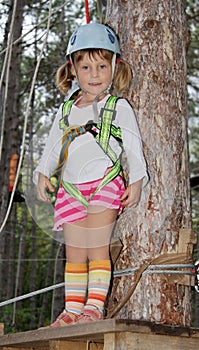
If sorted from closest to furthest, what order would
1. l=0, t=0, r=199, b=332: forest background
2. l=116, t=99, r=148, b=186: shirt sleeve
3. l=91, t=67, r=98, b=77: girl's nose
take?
l=116, t=99, r=148, b=186: shirt sleeve
l=91, t=67, r=98, b=77: girl's nose
l=0, t=0, r=199, b=332: forest background

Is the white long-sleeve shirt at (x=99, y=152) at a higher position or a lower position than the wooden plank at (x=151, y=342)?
higher

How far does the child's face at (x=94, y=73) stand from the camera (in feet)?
7.67

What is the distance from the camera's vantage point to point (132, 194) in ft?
7.30

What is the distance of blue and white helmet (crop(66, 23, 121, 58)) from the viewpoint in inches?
90.8

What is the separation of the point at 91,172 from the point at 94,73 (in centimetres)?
37

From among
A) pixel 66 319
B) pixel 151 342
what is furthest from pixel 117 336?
pixel 66 319

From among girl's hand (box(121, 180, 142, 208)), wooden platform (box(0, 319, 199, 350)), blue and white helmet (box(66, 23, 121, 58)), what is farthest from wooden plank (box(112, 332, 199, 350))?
blue and white helmet (box(66, 23, 121, 58))

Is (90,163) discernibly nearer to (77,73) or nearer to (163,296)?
(77,73)

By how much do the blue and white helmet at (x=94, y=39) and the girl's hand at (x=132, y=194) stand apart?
1.65ft

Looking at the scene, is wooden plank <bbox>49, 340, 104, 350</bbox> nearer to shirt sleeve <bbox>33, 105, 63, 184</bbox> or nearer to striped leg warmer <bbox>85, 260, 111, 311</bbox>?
striped leg warmer <bbox>85, 260, 111, 311</bbox>

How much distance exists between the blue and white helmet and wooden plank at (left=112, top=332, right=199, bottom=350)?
3.36ft

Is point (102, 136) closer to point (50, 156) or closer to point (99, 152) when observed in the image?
point (99, 152)

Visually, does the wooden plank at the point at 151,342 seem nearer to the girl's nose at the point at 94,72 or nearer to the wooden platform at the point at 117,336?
the wooden platform at the point at 117,336

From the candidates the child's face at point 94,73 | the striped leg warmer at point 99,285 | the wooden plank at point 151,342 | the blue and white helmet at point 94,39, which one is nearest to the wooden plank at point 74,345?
the striped leg warmer at point 99,285
